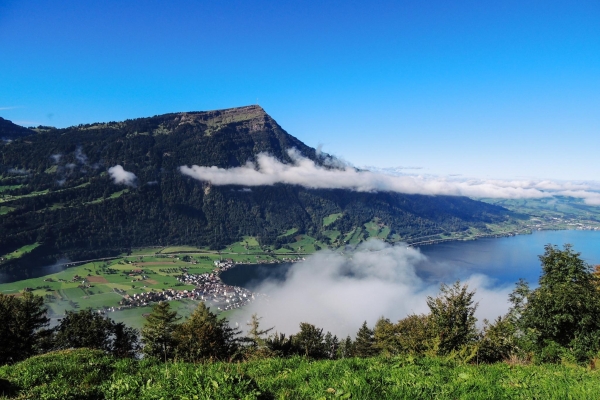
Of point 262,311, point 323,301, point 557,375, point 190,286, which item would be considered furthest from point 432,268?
point 557,375

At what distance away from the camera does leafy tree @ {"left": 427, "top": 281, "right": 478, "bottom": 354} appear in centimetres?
1689

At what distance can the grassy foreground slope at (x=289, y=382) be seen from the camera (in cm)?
513

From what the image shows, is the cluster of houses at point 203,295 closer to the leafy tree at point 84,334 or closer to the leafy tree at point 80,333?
the leafy tree at point 84,334

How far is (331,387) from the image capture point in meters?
5.57

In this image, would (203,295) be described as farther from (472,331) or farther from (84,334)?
(472,331)

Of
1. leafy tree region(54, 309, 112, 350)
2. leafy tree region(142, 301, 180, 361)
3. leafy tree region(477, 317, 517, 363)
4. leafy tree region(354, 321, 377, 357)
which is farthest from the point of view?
leafy tree region(354, 321, 377, 357)

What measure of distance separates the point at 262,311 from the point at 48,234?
6104 inches

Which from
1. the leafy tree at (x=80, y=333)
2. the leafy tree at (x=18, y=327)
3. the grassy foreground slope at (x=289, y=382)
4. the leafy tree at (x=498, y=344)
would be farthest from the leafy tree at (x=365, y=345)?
the grassy foreground slope at (x=289, y=382)

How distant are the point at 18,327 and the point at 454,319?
34.3m

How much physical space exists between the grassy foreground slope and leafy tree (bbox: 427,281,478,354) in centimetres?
883

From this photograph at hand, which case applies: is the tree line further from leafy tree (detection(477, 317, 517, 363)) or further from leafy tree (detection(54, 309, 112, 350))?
leafy tree (detection(54, 309, 112, 350))

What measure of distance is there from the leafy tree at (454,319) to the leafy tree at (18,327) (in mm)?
31656

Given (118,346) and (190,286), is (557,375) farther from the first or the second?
(190,286)

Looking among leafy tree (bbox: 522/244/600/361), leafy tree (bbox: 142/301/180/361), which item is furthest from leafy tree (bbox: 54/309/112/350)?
leafy tree (bbox: 522/244/600/361)
